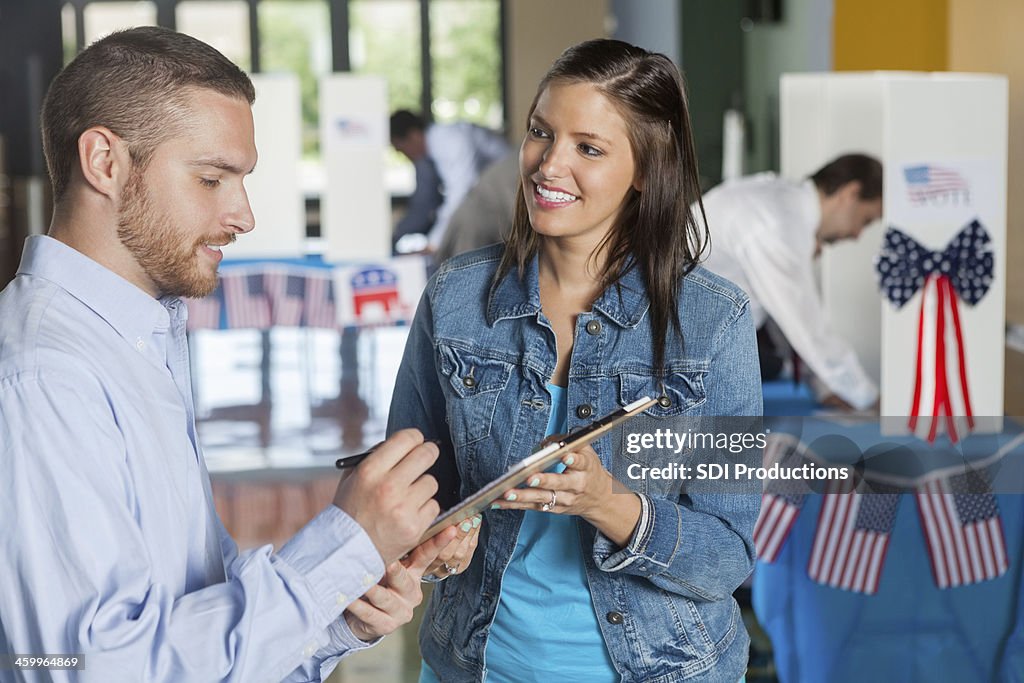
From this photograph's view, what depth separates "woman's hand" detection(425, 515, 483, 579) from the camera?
1298 mm

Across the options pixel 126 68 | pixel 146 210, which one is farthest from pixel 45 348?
pixel 126 68

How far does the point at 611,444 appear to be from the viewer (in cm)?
149

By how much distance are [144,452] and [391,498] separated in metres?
0.23

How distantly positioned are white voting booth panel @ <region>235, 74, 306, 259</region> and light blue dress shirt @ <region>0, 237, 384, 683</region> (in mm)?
5188

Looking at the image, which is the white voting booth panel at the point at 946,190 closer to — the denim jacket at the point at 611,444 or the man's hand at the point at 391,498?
the denim jacket at the point at 611,444

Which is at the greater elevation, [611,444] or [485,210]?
[485,210]

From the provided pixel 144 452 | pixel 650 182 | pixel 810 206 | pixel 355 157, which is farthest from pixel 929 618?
pixel 355 157

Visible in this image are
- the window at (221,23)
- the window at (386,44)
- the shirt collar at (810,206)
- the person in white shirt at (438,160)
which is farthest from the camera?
the window at (386,44)

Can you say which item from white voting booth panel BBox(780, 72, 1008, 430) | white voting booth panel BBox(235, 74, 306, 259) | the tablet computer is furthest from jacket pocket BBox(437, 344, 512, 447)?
white voting booth panel BBox(235, 74, 306, 259)

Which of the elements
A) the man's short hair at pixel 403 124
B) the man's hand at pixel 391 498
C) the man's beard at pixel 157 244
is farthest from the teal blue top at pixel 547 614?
the man's short hair at pixel 403 124

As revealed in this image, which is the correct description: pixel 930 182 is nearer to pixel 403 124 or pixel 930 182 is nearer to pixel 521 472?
pixel 521 472

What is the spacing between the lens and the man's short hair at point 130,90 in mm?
1108

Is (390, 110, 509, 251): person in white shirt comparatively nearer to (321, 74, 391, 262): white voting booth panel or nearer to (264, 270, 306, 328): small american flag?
(321, 74, 391, 262): white voting booth panel

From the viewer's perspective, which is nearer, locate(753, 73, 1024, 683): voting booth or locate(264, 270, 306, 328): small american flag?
locate(753, 73, 1024, 683): voting booth
